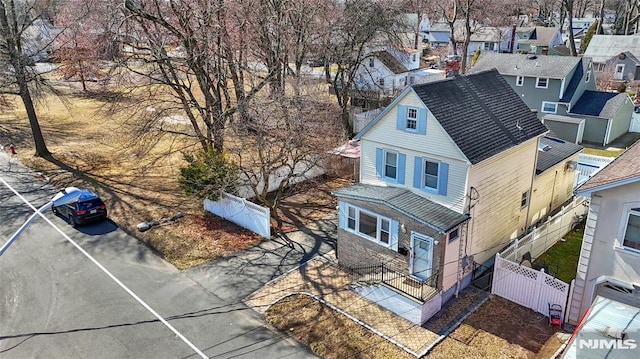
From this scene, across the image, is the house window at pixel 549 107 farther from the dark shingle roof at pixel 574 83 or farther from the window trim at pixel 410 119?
the window trim at pixel 410 119

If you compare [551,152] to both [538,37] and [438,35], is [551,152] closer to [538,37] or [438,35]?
[538,37]

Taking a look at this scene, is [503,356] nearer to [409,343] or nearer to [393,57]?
[409,343]

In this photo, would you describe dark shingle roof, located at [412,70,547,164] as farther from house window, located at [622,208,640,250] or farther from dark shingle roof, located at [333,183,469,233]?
house window, located at [622,208,640,250]

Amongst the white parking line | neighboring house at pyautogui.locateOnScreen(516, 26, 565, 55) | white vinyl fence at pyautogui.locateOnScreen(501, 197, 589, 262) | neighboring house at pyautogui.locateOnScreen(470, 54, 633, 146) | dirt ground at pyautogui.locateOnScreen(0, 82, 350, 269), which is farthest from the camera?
neighboring house at pyautogui.locateOnScreen(516, 26, 565, 55)

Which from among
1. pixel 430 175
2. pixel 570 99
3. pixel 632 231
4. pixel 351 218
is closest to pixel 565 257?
pixel 632 231

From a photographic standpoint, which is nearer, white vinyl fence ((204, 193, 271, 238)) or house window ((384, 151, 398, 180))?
house window ((384, 151, 398, 180))

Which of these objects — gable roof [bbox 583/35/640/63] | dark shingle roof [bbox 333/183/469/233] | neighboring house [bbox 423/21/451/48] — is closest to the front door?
dark shingle roof [bbox 333/183/469/233]

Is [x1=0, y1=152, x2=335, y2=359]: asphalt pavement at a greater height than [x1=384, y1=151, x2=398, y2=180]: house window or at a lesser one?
lesser

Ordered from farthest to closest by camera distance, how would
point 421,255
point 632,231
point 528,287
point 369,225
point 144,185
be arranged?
point 144,185, point 369,225, point 421,255, point 528,287, point 632,231
